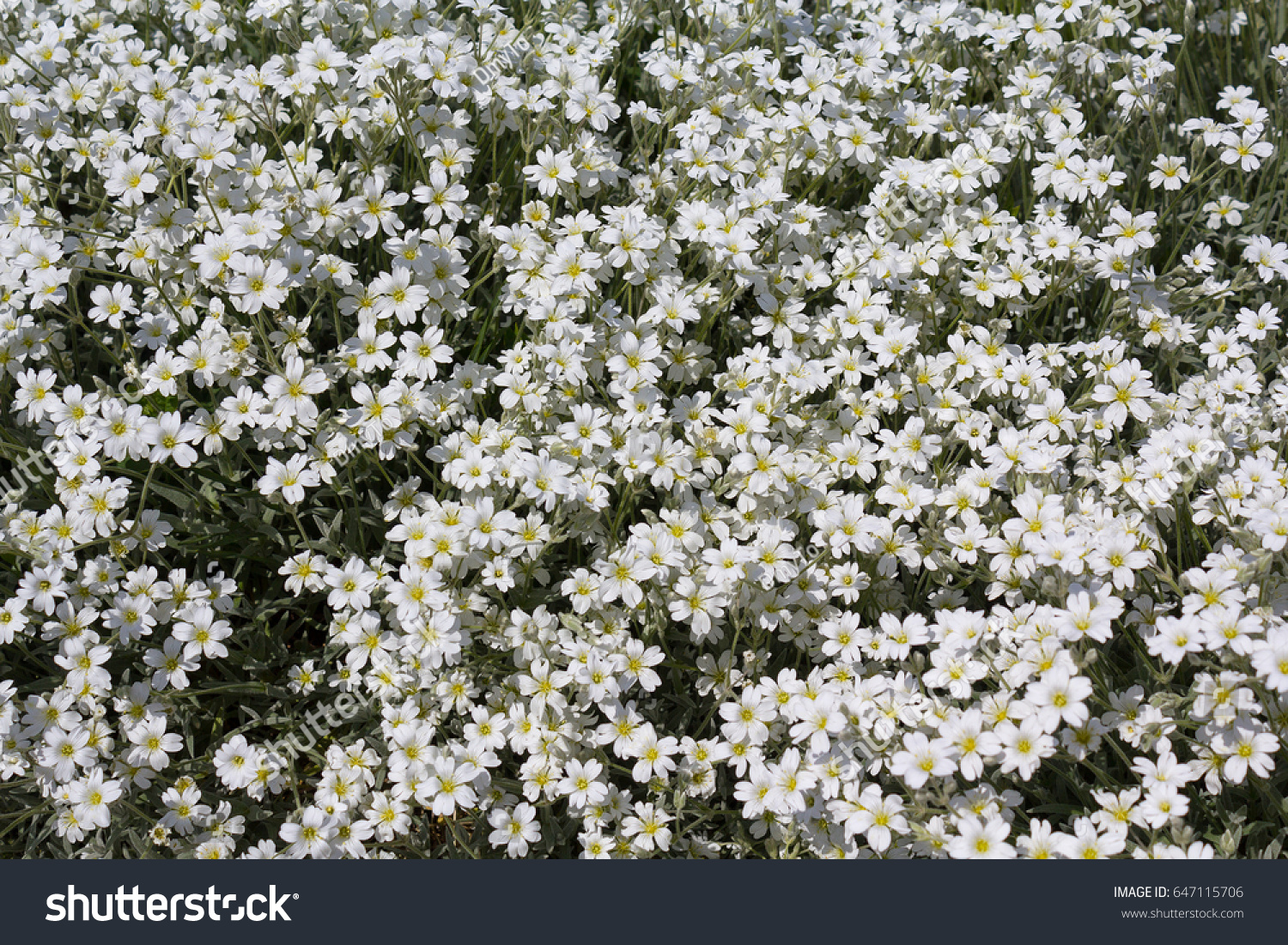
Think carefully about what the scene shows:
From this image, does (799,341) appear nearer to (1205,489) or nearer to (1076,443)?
(1076,443)

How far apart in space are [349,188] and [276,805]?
2.77 metres

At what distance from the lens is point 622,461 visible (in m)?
4.21

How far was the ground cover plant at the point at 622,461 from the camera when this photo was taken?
152 inches

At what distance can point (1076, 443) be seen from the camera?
4.78 m

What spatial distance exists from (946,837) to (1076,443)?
6.57ft

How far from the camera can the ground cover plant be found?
12.6ft

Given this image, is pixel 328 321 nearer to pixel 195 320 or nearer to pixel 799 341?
pixel 195 320

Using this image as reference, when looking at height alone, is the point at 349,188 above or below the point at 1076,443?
above

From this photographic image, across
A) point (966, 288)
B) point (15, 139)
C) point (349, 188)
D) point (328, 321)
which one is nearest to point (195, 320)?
point (328, 321)

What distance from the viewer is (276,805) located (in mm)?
4359

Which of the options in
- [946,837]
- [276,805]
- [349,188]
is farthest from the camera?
[349,188]

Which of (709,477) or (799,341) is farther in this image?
(799,341)

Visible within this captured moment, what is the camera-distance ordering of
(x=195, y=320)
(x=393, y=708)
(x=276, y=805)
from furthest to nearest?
1. (x=195, y=320)
2. (x=276, y=805)
3. (x=393, y=708)

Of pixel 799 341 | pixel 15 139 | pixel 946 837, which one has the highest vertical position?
pixel 15 139
